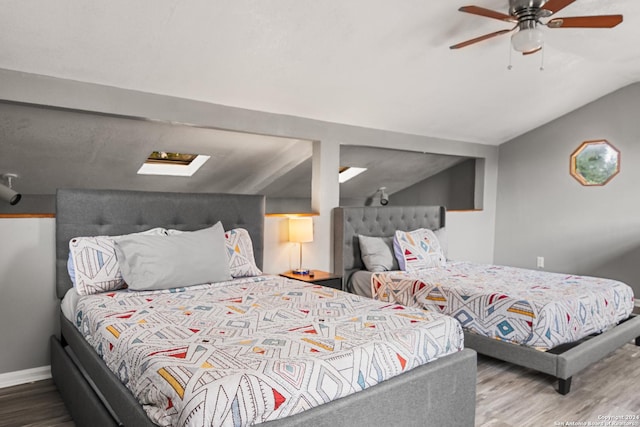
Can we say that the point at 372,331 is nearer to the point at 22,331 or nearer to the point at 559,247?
the point at 22,331

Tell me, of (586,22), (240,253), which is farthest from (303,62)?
(586,22)

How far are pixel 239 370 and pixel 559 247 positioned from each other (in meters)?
5.33

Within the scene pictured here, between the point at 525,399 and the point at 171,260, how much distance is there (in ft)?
7.70

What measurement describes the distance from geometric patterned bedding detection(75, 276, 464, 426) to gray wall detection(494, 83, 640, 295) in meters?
4.11

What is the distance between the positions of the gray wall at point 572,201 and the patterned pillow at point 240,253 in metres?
4.14

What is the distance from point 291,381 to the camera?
1553mm

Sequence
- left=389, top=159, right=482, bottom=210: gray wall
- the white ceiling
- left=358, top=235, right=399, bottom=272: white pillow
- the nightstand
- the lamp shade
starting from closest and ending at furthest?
the white ceiling, the nightstand, the lamp shade, left=358, top=235, right=399, bottom=272: white pillow, left=389, top=159, right=482, bottom=210: gray wall

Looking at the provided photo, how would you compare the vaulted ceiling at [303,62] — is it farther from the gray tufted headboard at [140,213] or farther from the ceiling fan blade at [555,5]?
the gray tufted headboard at [140,213]

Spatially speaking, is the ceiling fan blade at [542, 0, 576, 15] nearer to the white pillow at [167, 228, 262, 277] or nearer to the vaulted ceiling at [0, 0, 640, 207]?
the vaulted ceiling at [0, 0, 640, 207]

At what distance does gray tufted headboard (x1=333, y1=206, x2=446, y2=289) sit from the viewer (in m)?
4.36

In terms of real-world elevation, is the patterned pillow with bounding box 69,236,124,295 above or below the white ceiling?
below

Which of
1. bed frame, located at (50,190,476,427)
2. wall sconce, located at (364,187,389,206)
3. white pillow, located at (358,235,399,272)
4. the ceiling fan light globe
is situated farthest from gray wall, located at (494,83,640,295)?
bed frame, located at (50,190,476,427)

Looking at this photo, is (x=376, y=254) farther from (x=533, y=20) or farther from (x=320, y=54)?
(x=533, y=20)

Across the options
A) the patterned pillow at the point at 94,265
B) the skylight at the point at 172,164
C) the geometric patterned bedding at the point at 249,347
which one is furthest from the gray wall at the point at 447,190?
the patterned pillow at the point at 94,265
